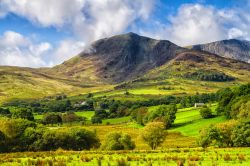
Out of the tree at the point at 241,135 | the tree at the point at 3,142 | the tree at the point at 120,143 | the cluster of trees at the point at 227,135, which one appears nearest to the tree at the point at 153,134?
the tree at the point at 120,143

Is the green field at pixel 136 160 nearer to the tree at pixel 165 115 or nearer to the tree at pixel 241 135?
Answer: the tree at pixel 241 135

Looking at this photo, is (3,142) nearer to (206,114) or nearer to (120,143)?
(120,143)

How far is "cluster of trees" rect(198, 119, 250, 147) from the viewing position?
8062cm

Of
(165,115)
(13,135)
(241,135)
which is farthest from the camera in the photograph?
(165,115)

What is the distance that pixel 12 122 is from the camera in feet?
333

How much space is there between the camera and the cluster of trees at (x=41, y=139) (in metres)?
A: 90.9

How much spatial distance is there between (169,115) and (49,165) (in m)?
139

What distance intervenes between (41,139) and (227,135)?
42.4 meters

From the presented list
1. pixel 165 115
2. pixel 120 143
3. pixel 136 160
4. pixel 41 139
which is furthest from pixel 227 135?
pixel 165 115

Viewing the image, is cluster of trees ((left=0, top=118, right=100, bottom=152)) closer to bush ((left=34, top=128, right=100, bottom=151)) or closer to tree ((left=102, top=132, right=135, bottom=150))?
bush ((left=34, top=128, right=100, bottom=151))

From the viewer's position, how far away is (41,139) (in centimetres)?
9119

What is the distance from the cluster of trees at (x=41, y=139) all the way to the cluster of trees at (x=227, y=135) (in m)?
28.6

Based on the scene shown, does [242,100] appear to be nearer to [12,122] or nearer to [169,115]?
[169,115]

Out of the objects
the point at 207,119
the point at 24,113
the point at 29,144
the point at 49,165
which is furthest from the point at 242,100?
the point at 49,165
